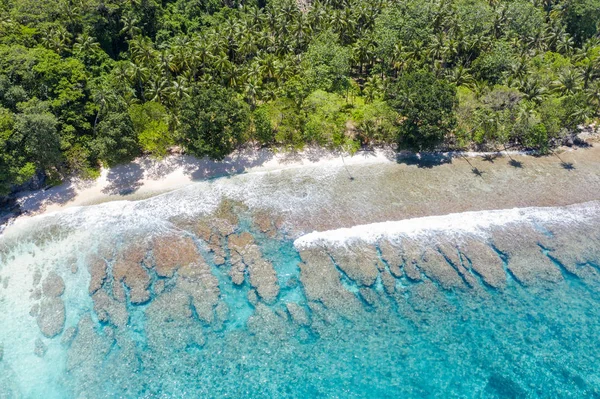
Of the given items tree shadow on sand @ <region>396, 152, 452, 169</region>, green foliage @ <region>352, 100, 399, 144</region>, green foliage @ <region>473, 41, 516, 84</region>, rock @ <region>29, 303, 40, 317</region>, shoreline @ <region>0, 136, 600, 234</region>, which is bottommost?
rock @ <region>29, 303, 40, 317</region>

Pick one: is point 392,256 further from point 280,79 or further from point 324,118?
point 280,79

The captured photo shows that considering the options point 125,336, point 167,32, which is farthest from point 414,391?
point 167,32

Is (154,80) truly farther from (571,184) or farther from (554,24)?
(554,24)

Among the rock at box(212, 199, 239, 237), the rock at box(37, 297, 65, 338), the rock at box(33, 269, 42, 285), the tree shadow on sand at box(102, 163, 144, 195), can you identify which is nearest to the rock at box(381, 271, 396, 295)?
the rock at box(212, 199, 239, 237)

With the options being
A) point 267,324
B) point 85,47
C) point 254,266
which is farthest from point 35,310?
point 85,47

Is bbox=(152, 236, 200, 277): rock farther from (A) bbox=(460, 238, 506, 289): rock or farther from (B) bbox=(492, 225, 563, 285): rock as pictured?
(B) bbox=(492, 225, 563, 285): rock

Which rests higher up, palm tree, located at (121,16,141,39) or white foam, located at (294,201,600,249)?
palm tree, located at (121,16,141,39)
